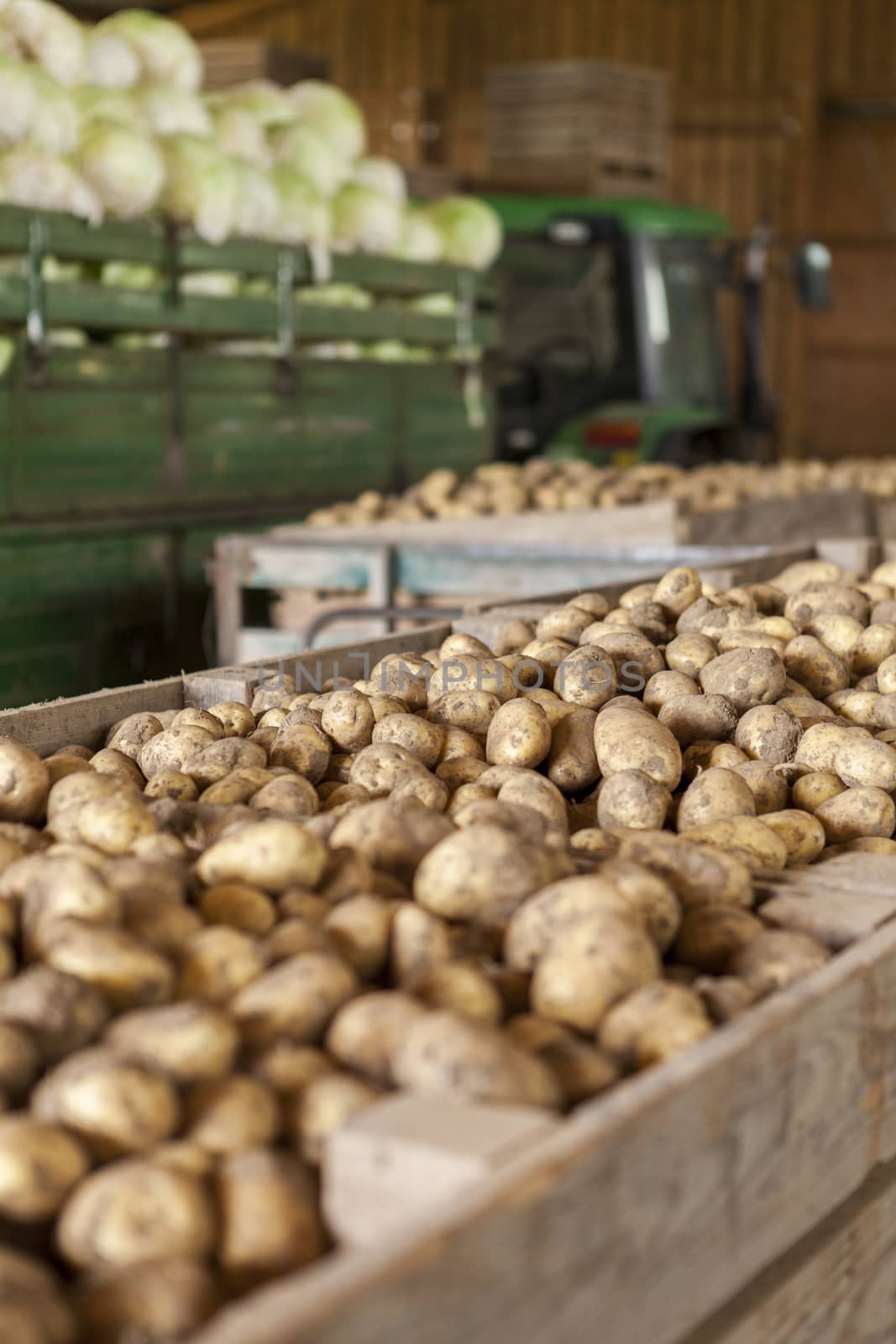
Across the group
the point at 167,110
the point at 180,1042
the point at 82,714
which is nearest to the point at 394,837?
the point at 180,1042

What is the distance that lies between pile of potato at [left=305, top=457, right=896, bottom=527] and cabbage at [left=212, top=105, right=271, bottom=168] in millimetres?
1364

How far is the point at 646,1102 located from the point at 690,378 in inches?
320

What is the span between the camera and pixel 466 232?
280 inches

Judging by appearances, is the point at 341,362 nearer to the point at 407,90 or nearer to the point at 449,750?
the point at 449,750

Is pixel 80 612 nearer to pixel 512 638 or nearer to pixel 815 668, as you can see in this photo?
pixel 512 638

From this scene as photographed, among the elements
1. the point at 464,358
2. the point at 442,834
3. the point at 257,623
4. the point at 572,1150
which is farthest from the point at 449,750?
the point at 464,358

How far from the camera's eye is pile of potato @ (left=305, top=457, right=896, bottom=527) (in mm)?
5609

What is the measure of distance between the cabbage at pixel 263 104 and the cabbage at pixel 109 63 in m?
0.56

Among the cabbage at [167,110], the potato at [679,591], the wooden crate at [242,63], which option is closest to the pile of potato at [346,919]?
the potato at [679,591]

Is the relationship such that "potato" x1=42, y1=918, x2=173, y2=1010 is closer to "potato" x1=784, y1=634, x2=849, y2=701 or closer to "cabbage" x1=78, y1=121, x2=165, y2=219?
"potato" x1=784, y1=634, x2=849, y2=701

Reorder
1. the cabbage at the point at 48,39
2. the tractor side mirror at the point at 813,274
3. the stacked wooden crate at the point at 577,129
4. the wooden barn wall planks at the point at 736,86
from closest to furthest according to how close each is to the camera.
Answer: the cabbage at the point at 48,39
the tractor side mirror at the point at 813,274
the stacked wooden crate at the point at 577,129
the wooden barn wall planks at the point at 736,86

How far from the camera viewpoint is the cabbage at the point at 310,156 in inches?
254

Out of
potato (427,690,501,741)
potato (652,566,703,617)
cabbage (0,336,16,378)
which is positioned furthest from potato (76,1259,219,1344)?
cabbage (0,336,16,378)

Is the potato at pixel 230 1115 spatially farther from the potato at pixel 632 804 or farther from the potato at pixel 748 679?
the potato at pixel 748 679
